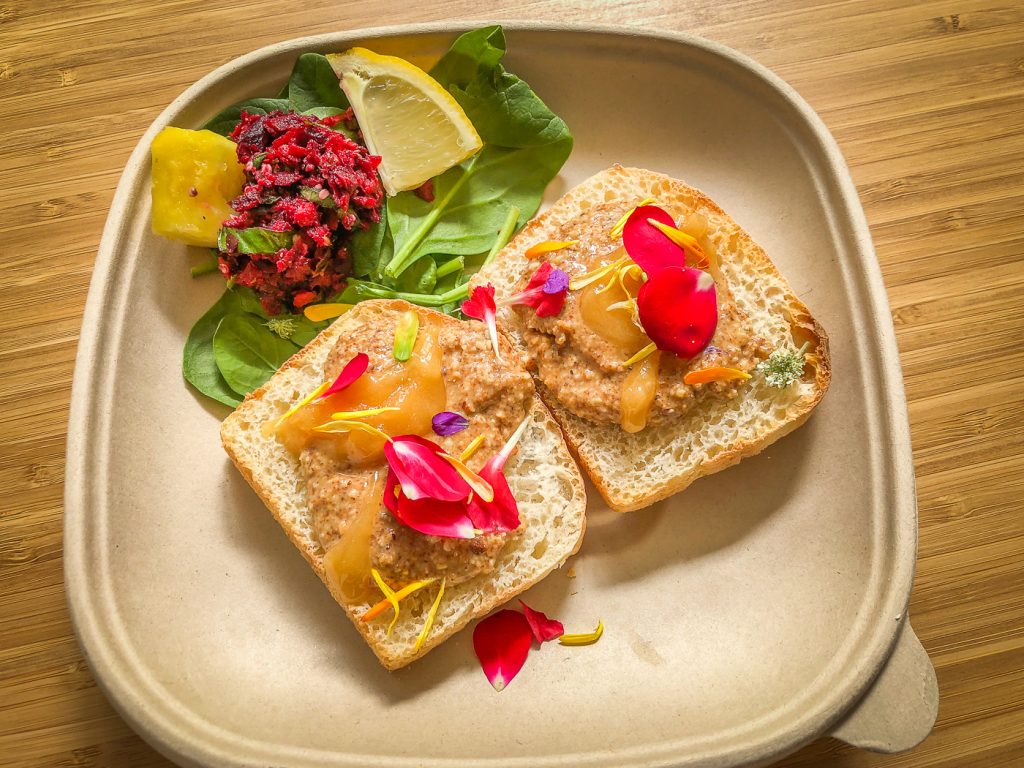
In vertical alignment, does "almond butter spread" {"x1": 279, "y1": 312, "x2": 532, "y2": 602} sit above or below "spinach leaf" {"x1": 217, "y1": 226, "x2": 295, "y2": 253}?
below

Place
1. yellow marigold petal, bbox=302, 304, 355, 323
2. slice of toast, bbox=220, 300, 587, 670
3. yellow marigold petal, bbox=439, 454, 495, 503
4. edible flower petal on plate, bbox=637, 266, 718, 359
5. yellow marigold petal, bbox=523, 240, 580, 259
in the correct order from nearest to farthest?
yellow marigold petal, bbox=439, 454, 495, 503 → edible flower petal on plate, bbox=637, 266, 718, 359 → slice of toast, bbox=220, 300, 587, 670 → yellow marigold petal, bbox=523, 240, 580, 259 → yellow marigold petal, bbox=302, 304, 355, 323

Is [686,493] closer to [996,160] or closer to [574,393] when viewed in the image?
[574,393]

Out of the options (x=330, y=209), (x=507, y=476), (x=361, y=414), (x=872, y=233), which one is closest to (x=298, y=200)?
(x=330, y=209)

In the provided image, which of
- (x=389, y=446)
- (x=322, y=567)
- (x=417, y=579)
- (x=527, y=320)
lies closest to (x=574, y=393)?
(x=527, y=320)

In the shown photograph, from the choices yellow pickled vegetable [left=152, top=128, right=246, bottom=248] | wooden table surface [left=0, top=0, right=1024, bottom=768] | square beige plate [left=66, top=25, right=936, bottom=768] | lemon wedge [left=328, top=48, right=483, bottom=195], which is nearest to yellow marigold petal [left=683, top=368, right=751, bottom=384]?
square beige plate [left=66, top=25, right=936, bottom=768]

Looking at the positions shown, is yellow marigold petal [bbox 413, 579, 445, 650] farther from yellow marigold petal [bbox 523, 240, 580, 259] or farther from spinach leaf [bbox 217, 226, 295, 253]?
spinach leaf [bbox 217, 226, 295, 253]

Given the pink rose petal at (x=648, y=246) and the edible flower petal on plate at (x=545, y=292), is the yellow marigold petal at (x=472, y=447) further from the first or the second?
the pink rose petal at (x=648, y=246)

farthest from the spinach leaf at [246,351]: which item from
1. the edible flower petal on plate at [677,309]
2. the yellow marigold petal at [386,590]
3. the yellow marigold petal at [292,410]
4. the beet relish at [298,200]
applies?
the edible flower petal on plate at [677,309]
